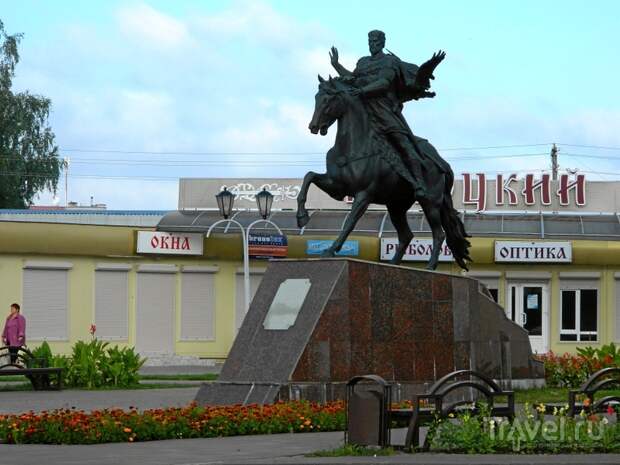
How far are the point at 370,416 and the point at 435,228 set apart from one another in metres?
8.65

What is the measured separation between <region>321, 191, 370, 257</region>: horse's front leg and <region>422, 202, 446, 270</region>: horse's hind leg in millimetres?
1839

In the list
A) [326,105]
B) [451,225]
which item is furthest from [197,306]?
[326,105]

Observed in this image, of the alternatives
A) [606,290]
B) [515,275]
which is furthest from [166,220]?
[606,290]

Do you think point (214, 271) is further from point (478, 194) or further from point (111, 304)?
point (478, 194)

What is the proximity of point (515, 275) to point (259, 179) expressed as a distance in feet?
40.4

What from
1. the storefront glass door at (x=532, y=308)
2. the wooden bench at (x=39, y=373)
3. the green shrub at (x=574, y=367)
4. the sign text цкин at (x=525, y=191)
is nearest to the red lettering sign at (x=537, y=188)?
the sign text цкин at (x=525, y=191)

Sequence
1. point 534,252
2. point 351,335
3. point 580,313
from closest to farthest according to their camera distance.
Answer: point 351,335
point 534,252
point 580,313

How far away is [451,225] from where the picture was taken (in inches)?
904

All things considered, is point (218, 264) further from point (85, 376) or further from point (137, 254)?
point (85, 376)

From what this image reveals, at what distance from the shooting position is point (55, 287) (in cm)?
4084

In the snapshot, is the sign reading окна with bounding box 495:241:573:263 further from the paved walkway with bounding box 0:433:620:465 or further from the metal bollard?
the metal bollard

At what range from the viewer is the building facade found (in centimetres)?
4072

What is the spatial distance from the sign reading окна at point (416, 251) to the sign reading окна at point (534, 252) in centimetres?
176
